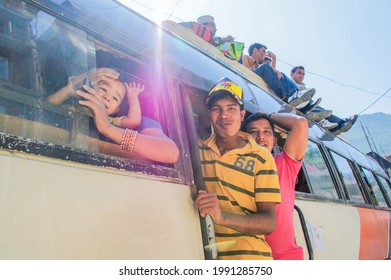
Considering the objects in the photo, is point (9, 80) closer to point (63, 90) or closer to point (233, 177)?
point (63, 90)

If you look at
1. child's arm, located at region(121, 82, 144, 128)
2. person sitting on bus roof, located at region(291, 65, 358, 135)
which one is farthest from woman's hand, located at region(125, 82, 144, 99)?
person sitting on bus roof, located at region(291, 65, 358, 135)

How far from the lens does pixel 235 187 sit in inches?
55.1

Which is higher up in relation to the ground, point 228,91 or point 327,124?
point 327,124

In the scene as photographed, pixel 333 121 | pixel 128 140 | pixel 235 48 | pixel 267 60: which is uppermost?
pixel 267 60

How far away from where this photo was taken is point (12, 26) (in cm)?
105

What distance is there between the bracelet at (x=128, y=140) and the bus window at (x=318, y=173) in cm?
200

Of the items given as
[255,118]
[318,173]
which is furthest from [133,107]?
[318,173]

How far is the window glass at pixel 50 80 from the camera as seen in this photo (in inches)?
37.6

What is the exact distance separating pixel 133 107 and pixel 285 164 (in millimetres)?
1102

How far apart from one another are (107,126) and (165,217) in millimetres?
405

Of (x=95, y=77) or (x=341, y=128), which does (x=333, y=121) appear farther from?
(x=95, y=77)

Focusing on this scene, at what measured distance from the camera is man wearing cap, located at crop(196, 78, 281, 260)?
1273 mm

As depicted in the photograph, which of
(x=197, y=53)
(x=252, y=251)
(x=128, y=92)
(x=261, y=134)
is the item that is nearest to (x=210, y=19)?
(x=197, y=53)

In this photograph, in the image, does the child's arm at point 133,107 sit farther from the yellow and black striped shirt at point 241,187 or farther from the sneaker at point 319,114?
the sneaker at point 319,114
